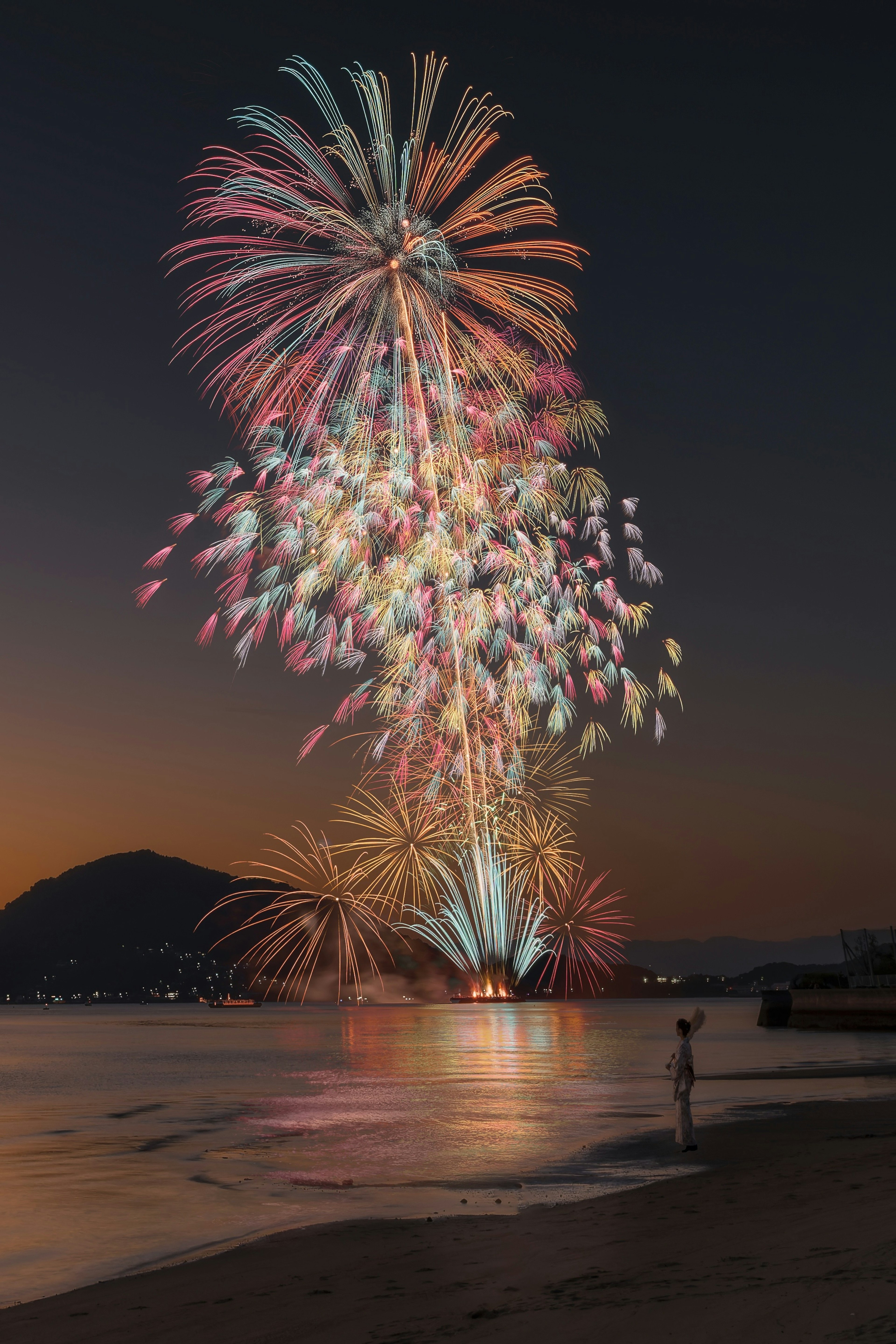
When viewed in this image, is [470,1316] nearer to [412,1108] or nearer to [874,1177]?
[874,1177]

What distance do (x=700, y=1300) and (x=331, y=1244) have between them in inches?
231

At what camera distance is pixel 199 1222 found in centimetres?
1490

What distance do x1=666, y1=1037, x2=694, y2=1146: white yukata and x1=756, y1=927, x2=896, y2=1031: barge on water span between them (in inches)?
1944

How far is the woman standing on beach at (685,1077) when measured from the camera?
1691 cm

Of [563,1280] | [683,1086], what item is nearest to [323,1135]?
[683,1086]

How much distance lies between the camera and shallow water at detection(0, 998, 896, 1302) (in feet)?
48.8

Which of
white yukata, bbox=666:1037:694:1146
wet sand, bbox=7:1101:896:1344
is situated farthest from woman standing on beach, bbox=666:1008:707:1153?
wet sand, bbox=7:1101:896:1344

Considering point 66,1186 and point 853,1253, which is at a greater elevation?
point 853,1253

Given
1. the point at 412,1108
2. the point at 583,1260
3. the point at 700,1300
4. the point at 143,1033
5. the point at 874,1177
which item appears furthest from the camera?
the point at 143,1033

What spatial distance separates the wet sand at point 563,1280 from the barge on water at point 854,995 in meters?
56.0

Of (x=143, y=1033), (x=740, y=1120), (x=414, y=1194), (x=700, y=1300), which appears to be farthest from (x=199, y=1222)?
(x=143, y=1033)

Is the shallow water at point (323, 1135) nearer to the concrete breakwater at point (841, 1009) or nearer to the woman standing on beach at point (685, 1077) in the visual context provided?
the woman standing on beach at point (685, 1077)

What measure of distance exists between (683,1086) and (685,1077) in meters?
0.30

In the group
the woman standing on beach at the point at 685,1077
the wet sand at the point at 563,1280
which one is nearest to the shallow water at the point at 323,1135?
the woman standing on beach at the point at 685,1077
